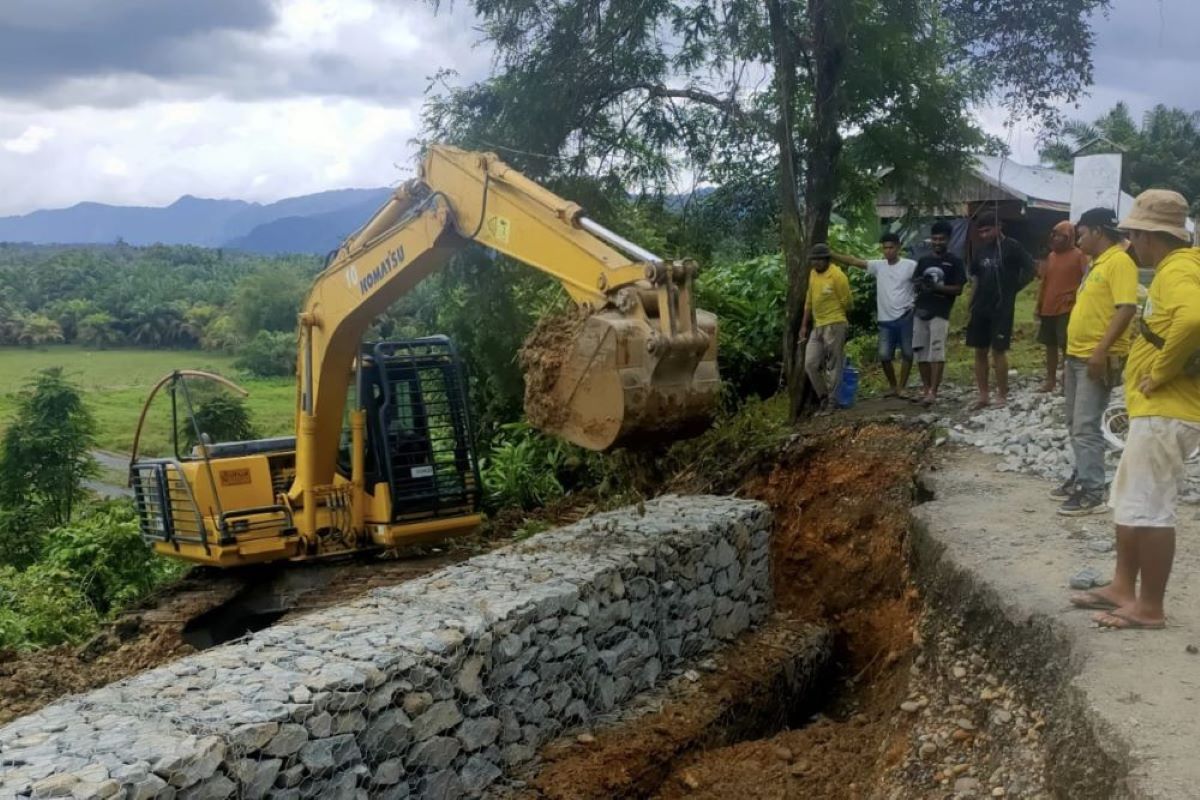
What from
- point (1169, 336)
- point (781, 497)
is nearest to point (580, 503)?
point (781, 497)

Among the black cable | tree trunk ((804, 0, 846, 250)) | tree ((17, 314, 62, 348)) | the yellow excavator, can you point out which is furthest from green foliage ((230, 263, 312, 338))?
the black cable

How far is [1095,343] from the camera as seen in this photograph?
634cm

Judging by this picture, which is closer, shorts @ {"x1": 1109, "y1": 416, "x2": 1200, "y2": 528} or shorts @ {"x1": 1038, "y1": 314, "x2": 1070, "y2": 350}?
shorts @ {"x1": 1109, "y1": 416, "x2": 1200, "y2": 528}

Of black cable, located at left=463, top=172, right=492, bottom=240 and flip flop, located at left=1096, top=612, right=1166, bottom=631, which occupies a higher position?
black cable, located at left=463, top=172, right=492, bottom=240

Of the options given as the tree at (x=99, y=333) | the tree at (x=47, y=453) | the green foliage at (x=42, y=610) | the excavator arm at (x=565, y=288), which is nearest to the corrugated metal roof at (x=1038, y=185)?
the excavator arm at (x=565, y=288)

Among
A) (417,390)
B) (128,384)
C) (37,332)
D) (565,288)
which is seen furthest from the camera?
(37,332)

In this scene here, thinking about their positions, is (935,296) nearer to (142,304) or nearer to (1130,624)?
(1130,624)

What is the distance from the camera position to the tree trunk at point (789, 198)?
355 inches

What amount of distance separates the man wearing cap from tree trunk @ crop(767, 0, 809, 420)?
2052 mm

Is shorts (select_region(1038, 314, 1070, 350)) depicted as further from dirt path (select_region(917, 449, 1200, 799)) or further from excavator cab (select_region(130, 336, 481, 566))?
excavator cab (select_region(130, 336, 481, 566))

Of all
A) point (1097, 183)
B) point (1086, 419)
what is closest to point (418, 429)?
point (1086, 419)

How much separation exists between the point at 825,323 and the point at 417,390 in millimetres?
3683

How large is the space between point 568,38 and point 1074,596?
638cm

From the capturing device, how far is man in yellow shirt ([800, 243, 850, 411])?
31.7ft
